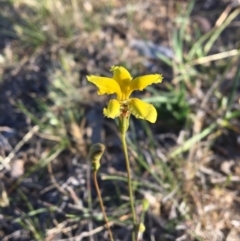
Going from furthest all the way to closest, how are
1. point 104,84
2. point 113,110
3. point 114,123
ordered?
1. point 114,123
2. point 104,84
3. point 113,110

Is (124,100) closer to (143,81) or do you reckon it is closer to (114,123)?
(143,81)

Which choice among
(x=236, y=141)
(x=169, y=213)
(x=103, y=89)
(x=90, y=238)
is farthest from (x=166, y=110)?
(x=103, y=89)

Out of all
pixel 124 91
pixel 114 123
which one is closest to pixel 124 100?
pixel 124 91

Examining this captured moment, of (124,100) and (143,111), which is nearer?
(143,111)

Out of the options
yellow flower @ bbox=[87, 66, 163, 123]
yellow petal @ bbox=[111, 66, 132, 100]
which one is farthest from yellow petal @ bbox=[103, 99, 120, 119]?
yellow petal @ bbox=[111, 66, 132, 100]

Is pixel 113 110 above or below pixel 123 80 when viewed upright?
below

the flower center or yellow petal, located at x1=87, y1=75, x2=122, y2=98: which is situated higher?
yellow petal, located at x1=87, y1=75, x2=122, y2=98

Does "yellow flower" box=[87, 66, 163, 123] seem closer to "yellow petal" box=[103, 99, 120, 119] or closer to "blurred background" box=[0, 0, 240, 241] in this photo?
"yellow petal" box=[103, 99, 120, 119]
